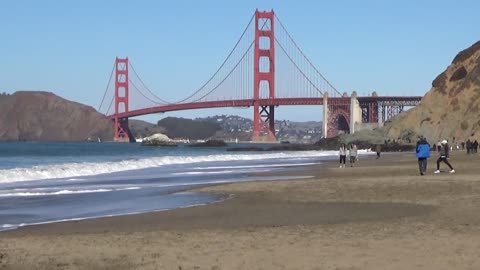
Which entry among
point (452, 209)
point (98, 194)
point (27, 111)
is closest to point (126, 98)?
point (27, 111)

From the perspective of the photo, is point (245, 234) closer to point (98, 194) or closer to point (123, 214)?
point (123, 214)

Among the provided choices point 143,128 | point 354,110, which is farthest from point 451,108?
point 143,128

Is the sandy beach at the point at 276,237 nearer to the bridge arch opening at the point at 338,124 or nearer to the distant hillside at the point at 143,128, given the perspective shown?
the bridge arch opening at the point at 338,124

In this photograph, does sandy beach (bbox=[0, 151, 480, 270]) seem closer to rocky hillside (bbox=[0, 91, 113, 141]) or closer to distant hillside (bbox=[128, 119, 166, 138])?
rocky hillside (bbox=[0, 91, 113, 141])

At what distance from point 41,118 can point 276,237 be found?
438 feet

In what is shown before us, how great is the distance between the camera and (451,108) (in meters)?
56.9

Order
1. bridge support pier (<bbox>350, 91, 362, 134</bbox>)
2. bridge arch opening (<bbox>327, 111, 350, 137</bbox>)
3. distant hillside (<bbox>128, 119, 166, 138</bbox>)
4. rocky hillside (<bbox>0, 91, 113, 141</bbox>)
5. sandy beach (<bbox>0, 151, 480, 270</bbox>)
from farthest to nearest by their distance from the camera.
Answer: distant hillside (<bbox>128, 119, 166, 138</bbox>) < rocky hillside (<bbox>0, 91, 113, 141</bbox>) < bridge arch opening (<bbox>327, 111, 350, 137</bbox>) < bridge support pier (<bbox>350, 91, 362, 134</bbox>) < sandy beach (<bbox>0, 151, 480, 270</bbox>)

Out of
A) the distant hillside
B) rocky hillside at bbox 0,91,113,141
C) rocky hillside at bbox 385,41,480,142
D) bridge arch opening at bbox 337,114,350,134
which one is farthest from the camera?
the distant hillside

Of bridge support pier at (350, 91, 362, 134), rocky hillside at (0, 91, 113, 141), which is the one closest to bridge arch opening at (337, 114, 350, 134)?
bridge support pier at (350, 91, 362, 134)

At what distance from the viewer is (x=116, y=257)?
6633 millimetres

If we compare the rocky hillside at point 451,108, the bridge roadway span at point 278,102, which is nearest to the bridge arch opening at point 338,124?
the bridge roadway span at point 278,102

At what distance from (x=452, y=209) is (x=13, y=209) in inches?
261

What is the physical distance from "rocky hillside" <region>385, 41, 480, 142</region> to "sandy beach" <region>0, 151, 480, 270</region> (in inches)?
1567

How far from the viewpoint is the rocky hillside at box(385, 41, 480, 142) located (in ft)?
176
